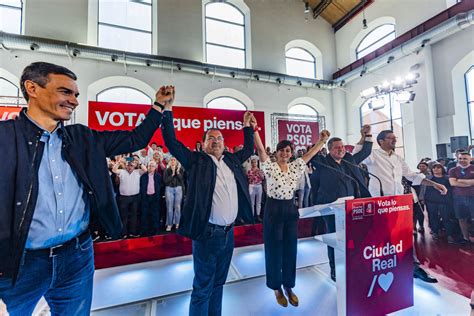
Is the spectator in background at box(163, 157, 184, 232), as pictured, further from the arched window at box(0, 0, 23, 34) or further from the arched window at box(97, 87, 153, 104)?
the arched window at box(0, 0, 23, 34)

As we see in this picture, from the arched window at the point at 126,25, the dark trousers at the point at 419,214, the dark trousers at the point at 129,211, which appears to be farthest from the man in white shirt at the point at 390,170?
the arched window at the point at 126,25

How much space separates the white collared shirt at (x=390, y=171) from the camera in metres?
2.21

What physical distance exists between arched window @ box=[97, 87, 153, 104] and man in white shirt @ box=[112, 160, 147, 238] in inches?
122

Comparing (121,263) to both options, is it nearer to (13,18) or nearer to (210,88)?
(210,88)

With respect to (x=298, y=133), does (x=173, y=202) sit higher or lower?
lower

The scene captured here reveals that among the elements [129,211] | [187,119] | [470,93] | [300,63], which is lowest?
[129,211]

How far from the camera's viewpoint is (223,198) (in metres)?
1.49

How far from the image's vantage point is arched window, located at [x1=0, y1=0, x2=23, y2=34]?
16.9 ft

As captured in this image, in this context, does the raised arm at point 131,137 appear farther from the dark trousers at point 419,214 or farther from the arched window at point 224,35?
the arched window at point 224,35

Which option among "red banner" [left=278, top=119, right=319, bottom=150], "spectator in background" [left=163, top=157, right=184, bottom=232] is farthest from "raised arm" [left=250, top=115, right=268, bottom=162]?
"spectator in background" [left=163, top=157, right=184, bottom=232]

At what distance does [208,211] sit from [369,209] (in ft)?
3.20

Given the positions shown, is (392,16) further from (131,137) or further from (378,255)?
(131,137)

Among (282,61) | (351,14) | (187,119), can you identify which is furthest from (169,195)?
(351,14)

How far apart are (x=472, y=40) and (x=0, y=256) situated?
317 inches
